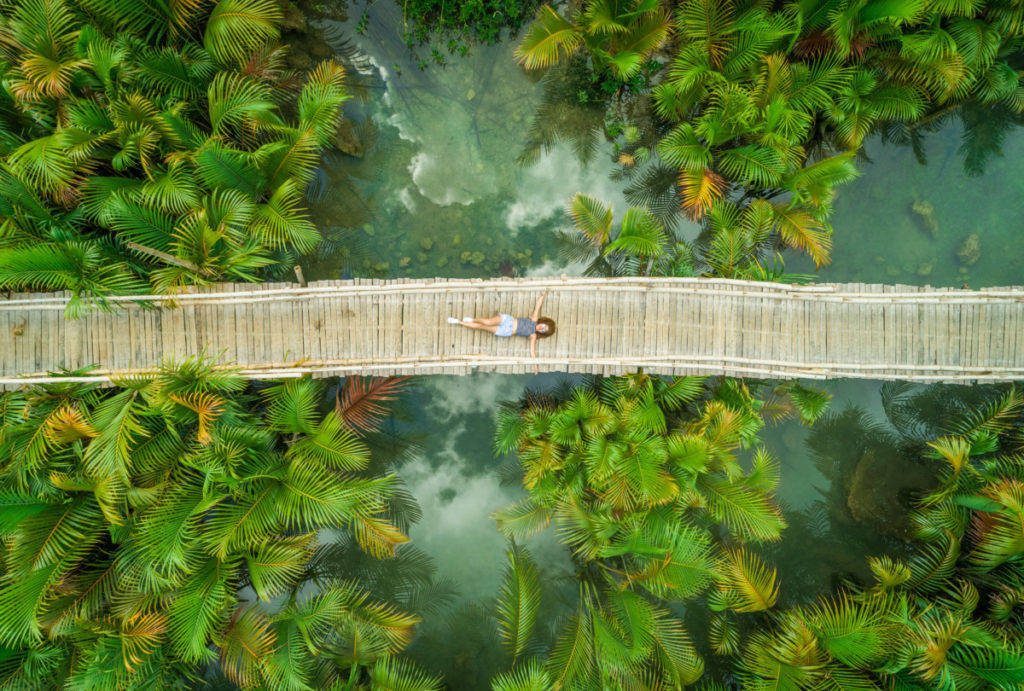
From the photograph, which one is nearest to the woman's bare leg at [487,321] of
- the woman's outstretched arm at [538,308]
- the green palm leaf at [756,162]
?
the woman's outstretched arm at [538,308]

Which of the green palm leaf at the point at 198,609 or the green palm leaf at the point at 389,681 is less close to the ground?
the green palm leaf at the point at 198,609

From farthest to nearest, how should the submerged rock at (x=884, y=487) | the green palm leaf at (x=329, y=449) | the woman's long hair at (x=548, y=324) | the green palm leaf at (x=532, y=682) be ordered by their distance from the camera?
1. the submerged rock at (x=884, y=487)
2. the woman's long hair at (x=548, y=324)
3. the green palm leaf at (x=329, y=449)
4. the green palm leaf at (x=532, y=682)

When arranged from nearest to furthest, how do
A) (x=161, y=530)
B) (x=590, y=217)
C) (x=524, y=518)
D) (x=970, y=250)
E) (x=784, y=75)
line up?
(x=161, y=530), (x=524, y=518), (x=784, y=75), (x=590, y=217), (x=970, y=250)

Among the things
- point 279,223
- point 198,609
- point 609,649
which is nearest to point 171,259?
point 279,223

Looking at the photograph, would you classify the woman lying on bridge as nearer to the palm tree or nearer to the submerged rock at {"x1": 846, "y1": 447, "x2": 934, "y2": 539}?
the palm tree

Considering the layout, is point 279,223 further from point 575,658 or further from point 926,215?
point 926,215

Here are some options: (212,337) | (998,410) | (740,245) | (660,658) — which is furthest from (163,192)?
(998,410)

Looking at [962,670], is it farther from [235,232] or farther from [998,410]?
[235,232]

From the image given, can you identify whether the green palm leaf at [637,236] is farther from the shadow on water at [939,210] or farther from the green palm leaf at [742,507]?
the shadow on water at [939,210]
